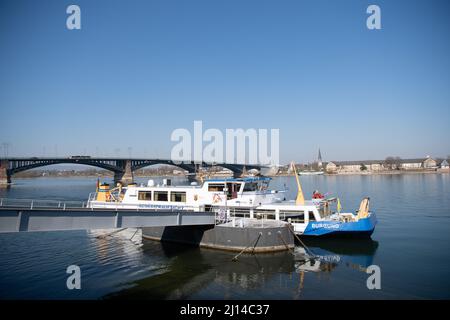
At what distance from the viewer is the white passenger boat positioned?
26766 millimetres

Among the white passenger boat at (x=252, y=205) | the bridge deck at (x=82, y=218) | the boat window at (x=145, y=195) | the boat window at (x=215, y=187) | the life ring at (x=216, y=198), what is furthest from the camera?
the boat window at (x=145, y=195)

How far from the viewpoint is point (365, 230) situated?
26.5 meters

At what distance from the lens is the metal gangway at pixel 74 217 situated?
1717cm

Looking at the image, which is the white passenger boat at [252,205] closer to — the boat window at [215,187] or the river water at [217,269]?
the boat window at [215,187]

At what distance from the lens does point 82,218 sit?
63.9 ft

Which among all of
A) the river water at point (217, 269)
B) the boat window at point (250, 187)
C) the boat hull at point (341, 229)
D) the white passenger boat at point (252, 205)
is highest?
the boat window at point (250, 187)

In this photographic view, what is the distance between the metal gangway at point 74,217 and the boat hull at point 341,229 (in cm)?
957

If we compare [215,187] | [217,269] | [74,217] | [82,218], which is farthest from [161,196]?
[217,269]

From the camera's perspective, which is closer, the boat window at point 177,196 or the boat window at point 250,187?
the boat window at point 250,187

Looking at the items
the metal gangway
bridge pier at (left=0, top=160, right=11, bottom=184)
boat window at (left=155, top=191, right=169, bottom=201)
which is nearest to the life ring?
the metal gangway

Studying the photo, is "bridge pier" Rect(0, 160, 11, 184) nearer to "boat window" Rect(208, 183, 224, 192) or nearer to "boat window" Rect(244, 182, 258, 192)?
"boat window" Rect(208, 183, 224, 192)

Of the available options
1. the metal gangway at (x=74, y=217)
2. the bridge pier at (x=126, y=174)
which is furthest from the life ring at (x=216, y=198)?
the bridge pier at (x=126, y=174)

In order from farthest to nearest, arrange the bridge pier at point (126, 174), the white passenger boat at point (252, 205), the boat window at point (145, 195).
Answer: the bridge pier at point (126, 174) < the boat window at point (145, 195) < the white passenger boat at point (252, 205)

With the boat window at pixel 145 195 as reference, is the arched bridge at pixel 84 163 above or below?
above
